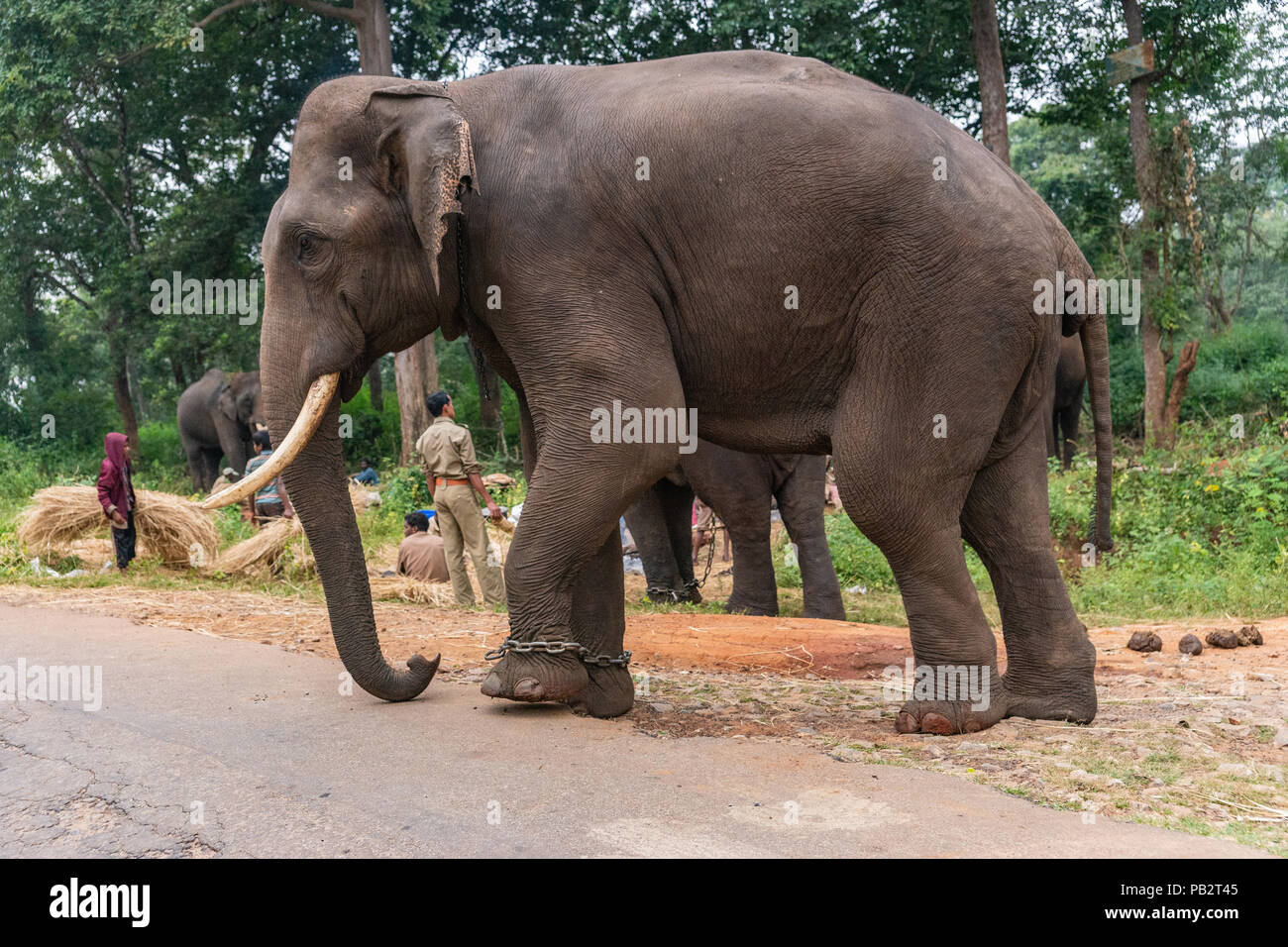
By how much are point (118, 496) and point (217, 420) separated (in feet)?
36.5

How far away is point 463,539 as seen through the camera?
403 inches

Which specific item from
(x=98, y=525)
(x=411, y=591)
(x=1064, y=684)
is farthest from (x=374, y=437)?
(x=1064, y=684)

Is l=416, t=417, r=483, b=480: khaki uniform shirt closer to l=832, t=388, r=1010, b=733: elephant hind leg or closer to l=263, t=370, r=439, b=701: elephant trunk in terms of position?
l=263, t=370, r=439, b=701: elephant trunk

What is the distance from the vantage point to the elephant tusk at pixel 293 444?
455 centimetres

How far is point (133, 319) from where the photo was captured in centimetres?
2645

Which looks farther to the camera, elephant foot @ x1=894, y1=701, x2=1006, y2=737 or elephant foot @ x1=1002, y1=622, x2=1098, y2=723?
elephant foot @ x1=1002, y1=622, x2=1098, y2=723

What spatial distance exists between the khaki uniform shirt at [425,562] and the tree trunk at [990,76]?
429 inches

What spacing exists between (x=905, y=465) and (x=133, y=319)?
25.5 meters

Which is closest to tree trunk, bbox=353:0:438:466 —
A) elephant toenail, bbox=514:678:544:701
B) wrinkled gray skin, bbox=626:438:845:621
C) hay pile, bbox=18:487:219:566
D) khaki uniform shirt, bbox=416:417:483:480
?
hay pile, bbox=18:487:219:566

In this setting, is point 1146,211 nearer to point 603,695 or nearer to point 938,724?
point 938,724

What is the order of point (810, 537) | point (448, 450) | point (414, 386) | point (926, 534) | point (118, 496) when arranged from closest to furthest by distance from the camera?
point (926, 534), point (810, 537), point (448, 450), point (118, 496), point (414, 386)

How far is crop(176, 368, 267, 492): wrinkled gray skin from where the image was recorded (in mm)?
21500

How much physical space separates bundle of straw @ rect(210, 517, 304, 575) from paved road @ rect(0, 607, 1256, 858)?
239 inches

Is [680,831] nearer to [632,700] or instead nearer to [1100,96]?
[632,700]
